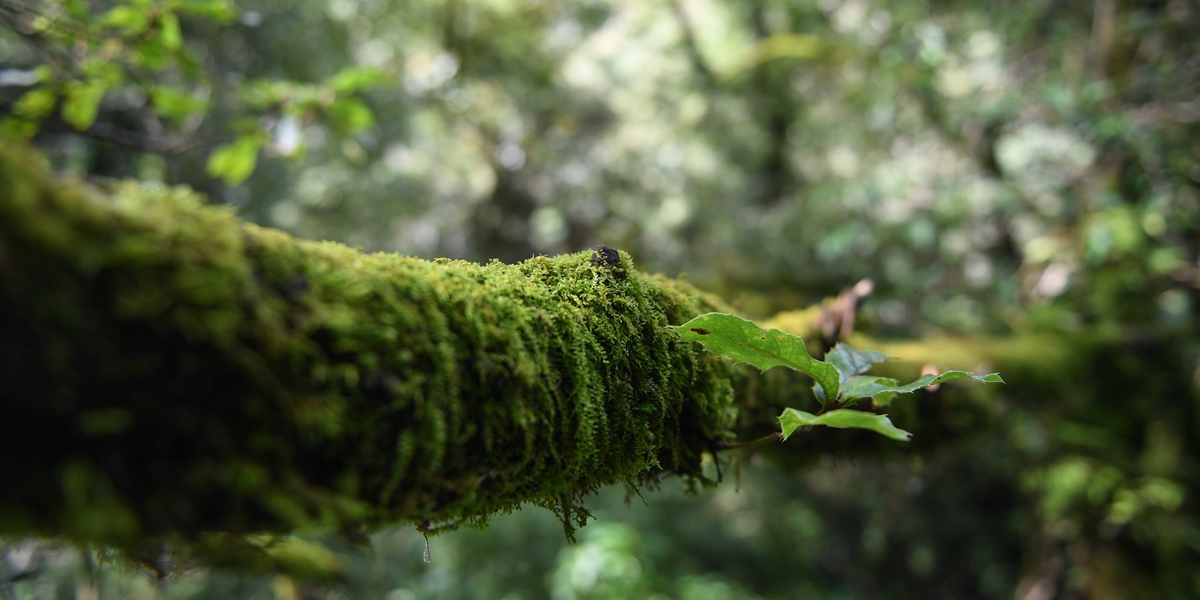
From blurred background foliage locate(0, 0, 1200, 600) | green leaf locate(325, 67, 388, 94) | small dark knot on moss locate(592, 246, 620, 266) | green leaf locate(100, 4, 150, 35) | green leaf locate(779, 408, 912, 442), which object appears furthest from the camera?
blurred background foliage locate(0, 0, 1200, 600)

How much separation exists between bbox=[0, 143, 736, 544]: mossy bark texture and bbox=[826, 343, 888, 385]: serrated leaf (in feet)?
1.51

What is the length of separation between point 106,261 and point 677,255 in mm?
4788

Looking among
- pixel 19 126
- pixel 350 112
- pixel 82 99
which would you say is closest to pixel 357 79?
pixel 350 112

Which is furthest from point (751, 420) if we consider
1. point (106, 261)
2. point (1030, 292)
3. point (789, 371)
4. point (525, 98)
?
point (525, 98)

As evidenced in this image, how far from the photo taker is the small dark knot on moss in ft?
3.51

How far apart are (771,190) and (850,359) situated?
516 cm

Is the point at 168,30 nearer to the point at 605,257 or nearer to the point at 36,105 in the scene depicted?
the point at 36,105

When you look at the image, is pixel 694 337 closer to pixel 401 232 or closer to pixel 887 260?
pixel 887 260

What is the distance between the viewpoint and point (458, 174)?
6156mm

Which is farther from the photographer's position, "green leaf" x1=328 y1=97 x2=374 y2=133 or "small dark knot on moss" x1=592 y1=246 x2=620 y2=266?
"green leaf" x1=328 y1=97 x2=374 y2=133

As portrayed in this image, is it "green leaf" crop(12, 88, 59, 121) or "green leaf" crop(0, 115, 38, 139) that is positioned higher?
"green leaf" crop(12, 88, 59, 121)

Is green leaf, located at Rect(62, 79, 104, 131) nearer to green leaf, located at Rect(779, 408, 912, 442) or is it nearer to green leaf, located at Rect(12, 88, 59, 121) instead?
green leaf, located at Rect(12, 88, 59, 121)

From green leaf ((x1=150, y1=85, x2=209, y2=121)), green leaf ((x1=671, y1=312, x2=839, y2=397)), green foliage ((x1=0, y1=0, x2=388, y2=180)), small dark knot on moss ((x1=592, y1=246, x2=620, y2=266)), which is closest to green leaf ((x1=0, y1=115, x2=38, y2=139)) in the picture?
green foliage ((x1=0, y1=0, x2=388, y2=180))

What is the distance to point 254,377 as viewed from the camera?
0.60 meters
